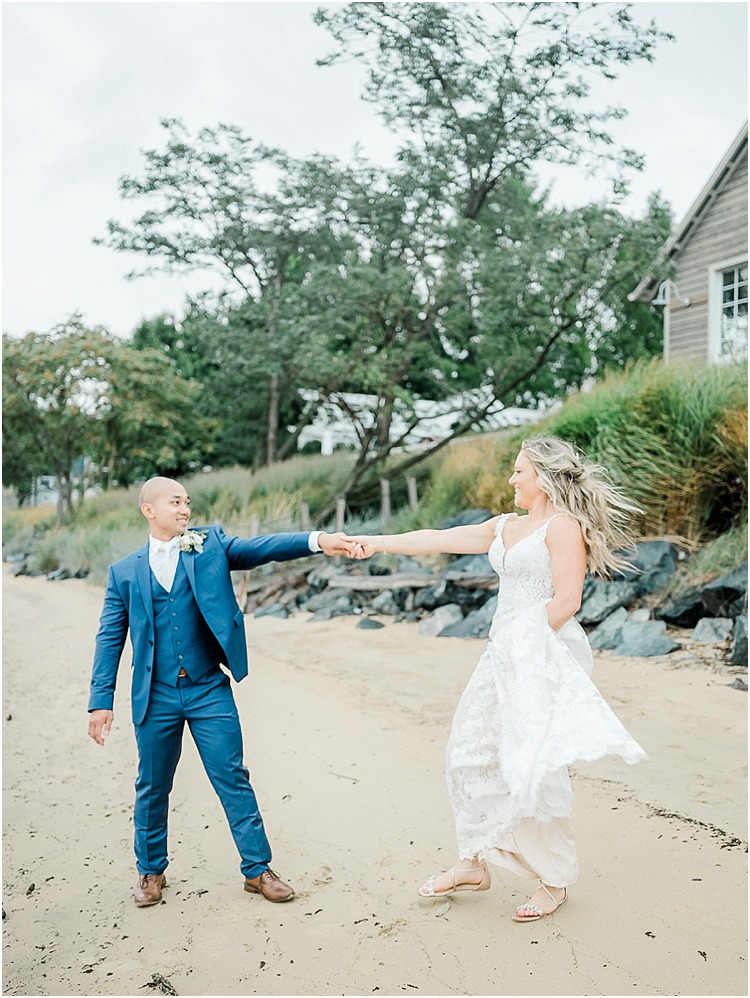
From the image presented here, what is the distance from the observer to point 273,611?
10531mm

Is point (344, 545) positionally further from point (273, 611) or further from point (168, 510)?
point (273, 611)

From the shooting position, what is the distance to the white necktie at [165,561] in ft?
12.0

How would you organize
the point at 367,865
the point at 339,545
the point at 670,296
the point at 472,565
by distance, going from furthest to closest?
the point at 670,296 → the point at 472,565 → the point at 367,865 → the point at 339,545

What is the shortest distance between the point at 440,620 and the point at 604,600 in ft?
5.45

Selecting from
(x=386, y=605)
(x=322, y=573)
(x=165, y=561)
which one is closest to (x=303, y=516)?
(x=322, y=573)

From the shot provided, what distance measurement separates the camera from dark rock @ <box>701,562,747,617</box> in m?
7.58

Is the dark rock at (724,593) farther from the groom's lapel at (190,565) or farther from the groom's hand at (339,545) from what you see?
the groom's lapel at (190,565)

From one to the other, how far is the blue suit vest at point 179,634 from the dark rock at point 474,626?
525 centimetres

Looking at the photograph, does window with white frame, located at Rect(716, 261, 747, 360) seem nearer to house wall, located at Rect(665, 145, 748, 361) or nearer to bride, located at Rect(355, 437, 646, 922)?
house wall, located at Rect(665, 145, 748, 361)

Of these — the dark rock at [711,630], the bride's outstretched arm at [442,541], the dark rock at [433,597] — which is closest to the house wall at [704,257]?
the dark rock at [433,597]

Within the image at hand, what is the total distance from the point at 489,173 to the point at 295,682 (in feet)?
32.1

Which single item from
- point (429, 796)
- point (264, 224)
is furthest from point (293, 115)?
point (429, 796)

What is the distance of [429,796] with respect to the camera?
477 cm

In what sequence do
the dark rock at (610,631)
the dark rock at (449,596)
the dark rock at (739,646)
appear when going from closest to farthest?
the dark rock at (739,646), the dark rock at (610,631), the dark rock at (449,596)
